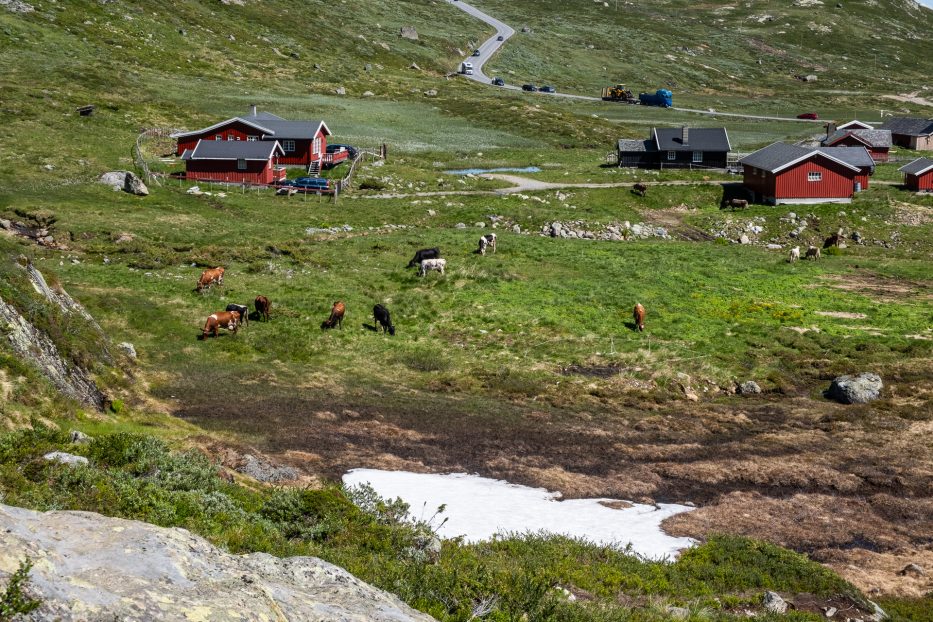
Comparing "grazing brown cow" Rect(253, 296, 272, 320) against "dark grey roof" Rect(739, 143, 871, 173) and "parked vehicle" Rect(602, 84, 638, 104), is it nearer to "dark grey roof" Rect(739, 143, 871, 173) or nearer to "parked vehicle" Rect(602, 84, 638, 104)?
"dark grey roof" Rect(739, 143, 871, 173)

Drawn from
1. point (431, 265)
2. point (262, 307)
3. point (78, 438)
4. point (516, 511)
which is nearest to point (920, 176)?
point (431, 265)

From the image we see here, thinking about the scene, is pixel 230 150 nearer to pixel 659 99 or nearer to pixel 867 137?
pixel 867 137

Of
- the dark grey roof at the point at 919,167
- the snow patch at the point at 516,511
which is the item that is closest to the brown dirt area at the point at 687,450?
the snow patch at the point at 516,511

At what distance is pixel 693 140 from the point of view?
295ft

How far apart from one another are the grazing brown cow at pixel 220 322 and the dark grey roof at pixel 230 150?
3695 centimetres

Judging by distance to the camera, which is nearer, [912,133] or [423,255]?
[423,255]

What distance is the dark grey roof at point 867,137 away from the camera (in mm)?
101062

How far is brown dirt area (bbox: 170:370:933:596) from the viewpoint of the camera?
23.1m

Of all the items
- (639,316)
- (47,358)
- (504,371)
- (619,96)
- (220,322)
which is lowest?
(504,371)

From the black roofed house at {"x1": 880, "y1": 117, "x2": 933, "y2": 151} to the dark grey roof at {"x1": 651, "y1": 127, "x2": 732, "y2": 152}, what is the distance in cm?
4061

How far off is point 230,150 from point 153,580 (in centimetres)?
6555

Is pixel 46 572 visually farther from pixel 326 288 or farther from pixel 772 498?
pixel 326 288

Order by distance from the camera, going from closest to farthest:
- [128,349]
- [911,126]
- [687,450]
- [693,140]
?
1. [687,450]
2. [128,349]
3. [693,140]
4. [911,126]

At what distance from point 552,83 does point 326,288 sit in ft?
451
